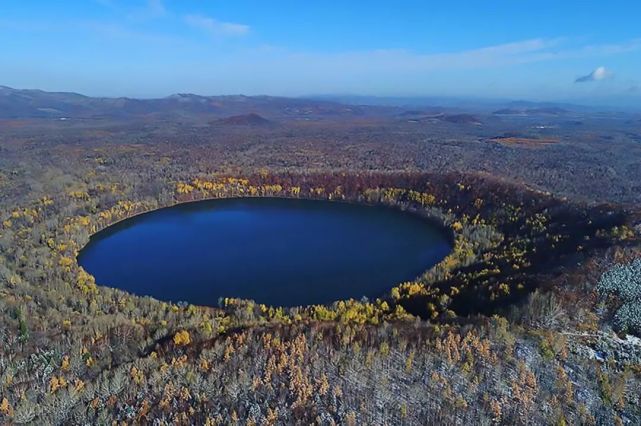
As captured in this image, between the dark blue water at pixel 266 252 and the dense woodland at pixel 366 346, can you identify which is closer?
the dense woodland at pixel 366 346

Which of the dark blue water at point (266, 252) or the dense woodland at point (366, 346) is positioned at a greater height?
the dense woodland at point (366, 346)

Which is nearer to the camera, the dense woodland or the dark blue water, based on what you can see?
the dense woodland

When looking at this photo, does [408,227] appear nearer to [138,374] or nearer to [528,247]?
[528,247]

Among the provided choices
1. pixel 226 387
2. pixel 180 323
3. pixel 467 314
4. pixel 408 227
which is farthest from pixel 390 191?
pixel 226 387

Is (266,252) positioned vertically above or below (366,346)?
below

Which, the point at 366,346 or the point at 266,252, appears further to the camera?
the point at 266,252

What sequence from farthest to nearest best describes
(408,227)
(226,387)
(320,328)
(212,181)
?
(212,181) → (408,227) → (320,328) → (226,387)

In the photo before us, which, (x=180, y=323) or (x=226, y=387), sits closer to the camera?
(x=226, y=387)

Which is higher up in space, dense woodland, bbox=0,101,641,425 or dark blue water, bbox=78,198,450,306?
dense woodland, bbox=0,101,641,425
